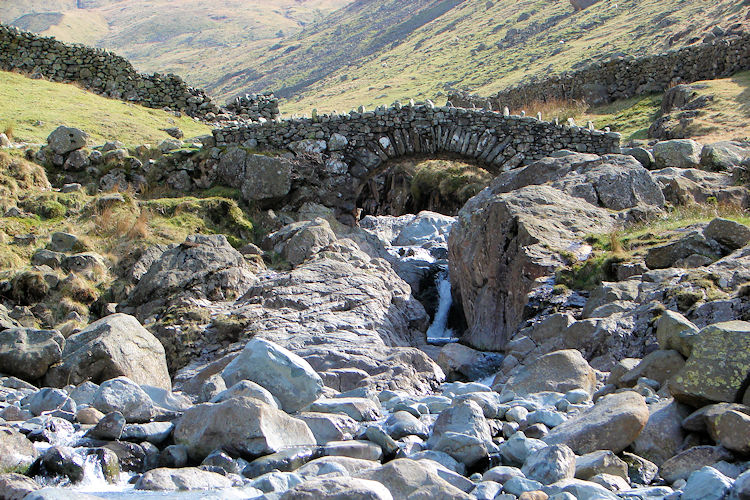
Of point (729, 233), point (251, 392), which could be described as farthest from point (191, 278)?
point (729, 233)

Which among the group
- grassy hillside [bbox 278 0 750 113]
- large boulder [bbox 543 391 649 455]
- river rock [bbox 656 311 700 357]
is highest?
large boulder [bbox 543 391 649 455]

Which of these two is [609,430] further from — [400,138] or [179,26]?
[179,26]

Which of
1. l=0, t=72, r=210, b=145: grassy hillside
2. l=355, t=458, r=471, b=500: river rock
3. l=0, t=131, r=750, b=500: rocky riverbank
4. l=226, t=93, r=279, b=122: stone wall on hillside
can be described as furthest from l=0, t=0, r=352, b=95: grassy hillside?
l=355, t=458, r=471, b=500: river rock

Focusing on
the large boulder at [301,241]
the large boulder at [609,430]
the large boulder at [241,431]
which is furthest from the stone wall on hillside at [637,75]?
the large boulder at [241,431]

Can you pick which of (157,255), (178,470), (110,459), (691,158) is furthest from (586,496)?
(691,158)

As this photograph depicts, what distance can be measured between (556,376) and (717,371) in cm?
203

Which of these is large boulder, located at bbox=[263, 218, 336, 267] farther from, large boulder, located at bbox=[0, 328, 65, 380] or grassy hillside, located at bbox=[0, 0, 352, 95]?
grassy hillside, located at bbox=[0, 0, 352, 95]

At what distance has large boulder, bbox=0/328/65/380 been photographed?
917cm

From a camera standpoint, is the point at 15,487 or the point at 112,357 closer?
the point at 15,487

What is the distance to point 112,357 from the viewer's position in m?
8.73

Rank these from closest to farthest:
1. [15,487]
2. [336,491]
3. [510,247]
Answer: [336,491] → [15,487] → [510,247]

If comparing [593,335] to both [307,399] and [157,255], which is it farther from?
[157,255]

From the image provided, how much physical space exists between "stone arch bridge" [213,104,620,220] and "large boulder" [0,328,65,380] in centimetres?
1165

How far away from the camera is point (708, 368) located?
562 cm
